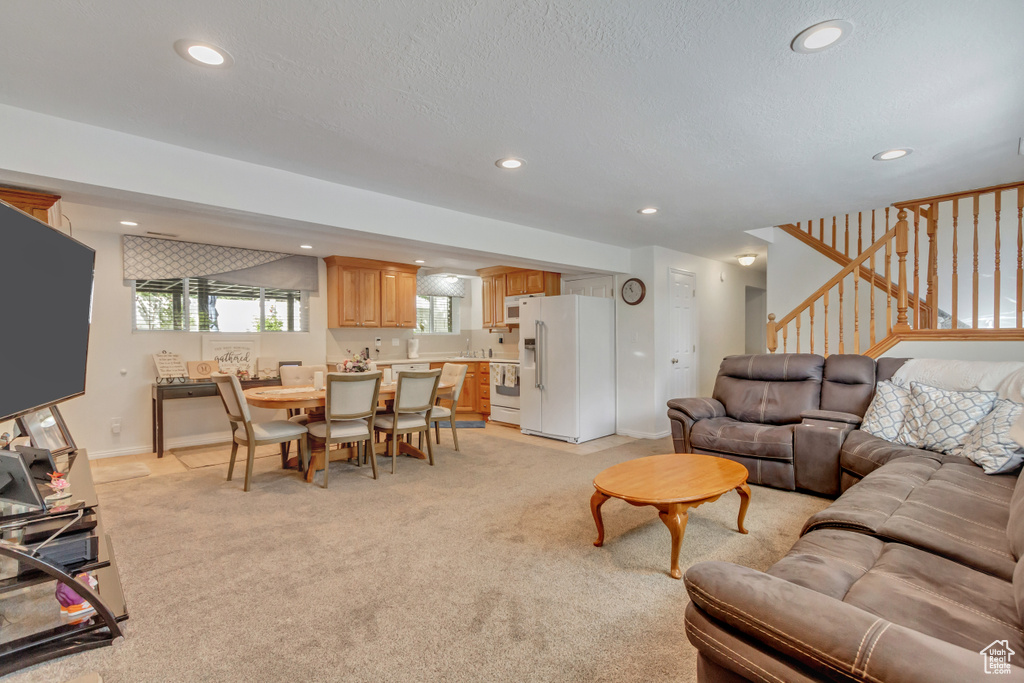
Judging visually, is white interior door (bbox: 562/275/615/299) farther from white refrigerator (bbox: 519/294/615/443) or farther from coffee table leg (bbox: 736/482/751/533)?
coffee table leg (bbox: 736/482/751/533)

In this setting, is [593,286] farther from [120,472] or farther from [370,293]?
[120,472]

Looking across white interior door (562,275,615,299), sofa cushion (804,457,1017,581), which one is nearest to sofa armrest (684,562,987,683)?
sofa cushion (804,457,1017,581)

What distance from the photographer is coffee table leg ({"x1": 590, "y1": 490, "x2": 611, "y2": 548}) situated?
2586 mm

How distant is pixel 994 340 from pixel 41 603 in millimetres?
5962

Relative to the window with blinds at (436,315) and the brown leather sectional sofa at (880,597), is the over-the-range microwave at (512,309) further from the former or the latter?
the brown leather sectional sofa at (880,597)

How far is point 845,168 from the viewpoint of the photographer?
311 centimetres

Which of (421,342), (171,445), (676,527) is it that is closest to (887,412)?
(676,527)

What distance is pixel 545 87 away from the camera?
205cm

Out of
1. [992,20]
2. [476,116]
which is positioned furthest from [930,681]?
[476,116]

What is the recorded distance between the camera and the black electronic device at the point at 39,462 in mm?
1964

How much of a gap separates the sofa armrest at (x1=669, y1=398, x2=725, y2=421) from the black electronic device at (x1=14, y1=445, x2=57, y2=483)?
3.98m

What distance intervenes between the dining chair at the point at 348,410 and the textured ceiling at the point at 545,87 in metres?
1.54

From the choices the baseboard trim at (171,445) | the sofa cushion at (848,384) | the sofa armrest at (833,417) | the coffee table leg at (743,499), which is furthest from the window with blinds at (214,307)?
the sofa cushion at (848,384)

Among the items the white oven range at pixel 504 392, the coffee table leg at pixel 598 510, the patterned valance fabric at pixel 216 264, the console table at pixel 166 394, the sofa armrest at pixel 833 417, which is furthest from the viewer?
the white oven range at pixel 504 392
